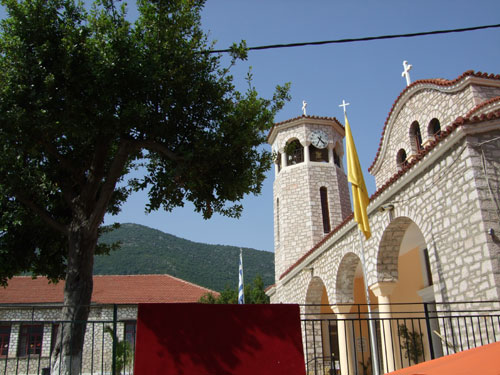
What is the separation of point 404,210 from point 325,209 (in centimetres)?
951

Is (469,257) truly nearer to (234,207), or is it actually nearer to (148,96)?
(234,207)

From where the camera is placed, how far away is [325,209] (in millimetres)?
17969

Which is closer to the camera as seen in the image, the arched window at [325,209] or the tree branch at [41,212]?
the tree branch at [41,212]

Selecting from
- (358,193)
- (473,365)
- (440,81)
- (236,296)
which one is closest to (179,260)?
(236,296)

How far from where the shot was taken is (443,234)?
23.8 ft

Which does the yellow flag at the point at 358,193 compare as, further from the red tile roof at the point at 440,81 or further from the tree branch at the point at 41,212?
the tree branch at the point at 41,212

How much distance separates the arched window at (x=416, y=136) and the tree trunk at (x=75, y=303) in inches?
391

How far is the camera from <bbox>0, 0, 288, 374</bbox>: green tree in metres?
6.05

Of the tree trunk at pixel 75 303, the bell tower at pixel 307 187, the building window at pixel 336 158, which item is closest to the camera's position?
the tree trunk at pixel 75 303

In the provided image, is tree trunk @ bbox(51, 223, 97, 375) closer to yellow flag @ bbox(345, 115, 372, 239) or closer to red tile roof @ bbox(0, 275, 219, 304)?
yellow flag @ bbox(345, 115, 372, 239)

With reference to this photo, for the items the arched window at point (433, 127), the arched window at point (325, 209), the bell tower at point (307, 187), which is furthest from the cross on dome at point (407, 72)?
the arched window at point (325, 209)

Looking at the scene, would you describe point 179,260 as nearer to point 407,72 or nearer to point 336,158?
point 336,158

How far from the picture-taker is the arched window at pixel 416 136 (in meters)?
12.9

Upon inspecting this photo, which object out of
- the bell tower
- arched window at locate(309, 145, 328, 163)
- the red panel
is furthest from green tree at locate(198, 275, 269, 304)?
the red panel
